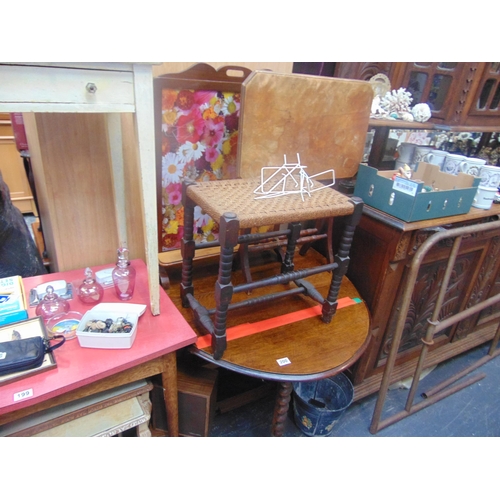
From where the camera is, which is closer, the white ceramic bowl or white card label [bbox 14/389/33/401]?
white card label [bbox 14/389/33/401]

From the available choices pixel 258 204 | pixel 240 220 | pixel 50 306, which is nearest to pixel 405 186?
pixel 258 204

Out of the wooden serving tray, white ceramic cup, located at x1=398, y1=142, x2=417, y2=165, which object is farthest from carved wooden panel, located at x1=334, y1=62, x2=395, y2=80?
the wooden serving tray

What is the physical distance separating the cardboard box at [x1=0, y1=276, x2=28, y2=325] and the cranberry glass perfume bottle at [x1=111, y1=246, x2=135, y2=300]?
0.27 meters

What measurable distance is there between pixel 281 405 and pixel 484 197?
1154mm

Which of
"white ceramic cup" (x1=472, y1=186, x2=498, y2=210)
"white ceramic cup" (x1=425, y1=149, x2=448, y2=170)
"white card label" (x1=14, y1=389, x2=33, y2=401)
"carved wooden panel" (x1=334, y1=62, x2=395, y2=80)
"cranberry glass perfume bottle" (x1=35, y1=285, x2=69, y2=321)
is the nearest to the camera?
"white card label" (x1=14, y1=389, x2=33, y2=401)

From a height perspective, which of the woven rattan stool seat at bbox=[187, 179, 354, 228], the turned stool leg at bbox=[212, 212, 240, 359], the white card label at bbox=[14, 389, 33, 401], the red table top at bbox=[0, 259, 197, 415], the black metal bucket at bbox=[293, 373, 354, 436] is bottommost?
the black metal bucket at bbox=[293, 373, 354, 436]

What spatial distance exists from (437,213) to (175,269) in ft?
3.38

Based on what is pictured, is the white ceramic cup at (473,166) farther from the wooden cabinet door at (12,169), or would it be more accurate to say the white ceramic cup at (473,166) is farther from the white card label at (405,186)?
the wooden cabinet door at (12,169)

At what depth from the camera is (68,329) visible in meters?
1.04

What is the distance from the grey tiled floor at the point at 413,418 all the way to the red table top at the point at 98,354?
0.68 metres

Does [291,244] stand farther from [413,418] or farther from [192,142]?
[413,418]

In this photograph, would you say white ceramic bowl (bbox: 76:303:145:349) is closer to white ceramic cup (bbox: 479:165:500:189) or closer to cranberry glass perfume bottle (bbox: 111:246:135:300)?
cranberry glass perfume bottle (bbox: 111:246:135:300)

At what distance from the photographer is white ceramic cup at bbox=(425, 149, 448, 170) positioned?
1.54m

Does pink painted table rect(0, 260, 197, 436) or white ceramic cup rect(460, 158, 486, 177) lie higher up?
white ceramic cup rect(460, 158, 486, 177)
